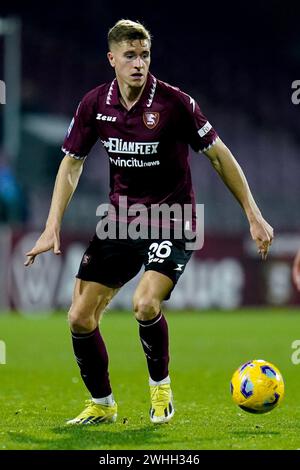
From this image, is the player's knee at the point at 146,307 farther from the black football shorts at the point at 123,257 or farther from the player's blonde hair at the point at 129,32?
the player's blonde hair at the point at 129,32

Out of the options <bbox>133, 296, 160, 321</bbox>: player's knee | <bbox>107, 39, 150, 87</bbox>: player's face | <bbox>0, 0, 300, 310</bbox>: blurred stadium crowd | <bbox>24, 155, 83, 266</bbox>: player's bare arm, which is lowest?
<bbox>133, 296, 160, 321</bbox>: player's knee

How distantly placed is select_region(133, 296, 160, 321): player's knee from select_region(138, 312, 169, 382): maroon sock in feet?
0.39

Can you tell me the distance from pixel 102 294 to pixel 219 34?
28.7 meters

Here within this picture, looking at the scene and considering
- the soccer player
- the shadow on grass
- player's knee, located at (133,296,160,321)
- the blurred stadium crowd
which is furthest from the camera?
the blurred stadium crowd

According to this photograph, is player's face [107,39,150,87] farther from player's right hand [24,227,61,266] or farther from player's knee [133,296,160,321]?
player's knee [133,296,160,321]

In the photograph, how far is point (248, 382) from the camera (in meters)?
6.73

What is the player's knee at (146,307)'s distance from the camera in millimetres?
6488

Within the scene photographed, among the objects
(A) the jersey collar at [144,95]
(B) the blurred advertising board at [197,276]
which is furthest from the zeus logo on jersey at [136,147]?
(B) the blurred advertising board at [197,276]

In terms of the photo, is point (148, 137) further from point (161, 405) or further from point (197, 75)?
point (197, 75)

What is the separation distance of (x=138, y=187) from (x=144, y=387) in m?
3.12

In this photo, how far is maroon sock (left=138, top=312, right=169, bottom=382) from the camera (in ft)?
21.9

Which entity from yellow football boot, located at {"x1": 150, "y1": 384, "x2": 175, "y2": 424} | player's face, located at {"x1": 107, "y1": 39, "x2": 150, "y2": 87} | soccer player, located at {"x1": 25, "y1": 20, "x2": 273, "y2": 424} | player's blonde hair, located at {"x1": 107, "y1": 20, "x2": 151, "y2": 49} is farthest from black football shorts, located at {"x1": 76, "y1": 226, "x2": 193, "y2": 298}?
player's blonde hair, located at {"x1": 107, "y1": 20, "x2": 151, "y2": 49}

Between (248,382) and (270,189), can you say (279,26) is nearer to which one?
(270,189)
